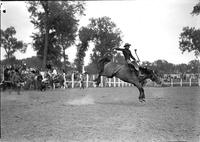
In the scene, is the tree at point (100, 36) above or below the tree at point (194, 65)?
above

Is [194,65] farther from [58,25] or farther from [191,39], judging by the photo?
[58,25]

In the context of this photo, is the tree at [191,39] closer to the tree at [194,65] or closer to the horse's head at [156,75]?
the tree at [194,65]

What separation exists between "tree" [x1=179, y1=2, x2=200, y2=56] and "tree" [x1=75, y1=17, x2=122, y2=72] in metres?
1.16

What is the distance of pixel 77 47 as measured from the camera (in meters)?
5.23

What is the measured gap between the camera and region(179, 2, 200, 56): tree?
3.22 m

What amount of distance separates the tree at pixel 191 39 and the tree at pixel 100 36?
45.7 inches

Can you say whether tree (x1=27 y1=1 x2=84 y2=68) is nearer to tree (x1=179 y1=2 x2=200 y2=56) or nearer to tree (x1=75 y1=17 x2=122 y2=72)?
tree (x1=75 y1=17 x2=122 y2=72)

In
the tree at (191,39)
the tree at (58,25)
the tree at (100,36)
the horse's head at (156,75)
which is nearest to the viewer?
the tree at (191,39)

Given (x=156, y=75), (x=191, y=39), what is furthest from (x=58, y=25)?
(x=191, y=39)

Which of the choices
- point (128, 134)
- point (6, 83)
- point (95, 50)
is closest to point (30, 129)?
point (128, 134)

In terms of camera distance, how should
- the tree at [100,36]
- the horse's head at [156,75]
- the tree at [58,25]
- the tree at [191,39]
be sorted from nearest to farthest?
1. the tree at [191,39]
2. the tree at [100,36]
3. the horse's head at [156,75]
4. the tree at [58,25]

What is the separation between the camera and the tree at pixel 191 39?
3.22 m

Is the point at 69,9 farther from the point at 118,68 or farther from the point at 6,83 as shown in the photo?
the point at 6,83

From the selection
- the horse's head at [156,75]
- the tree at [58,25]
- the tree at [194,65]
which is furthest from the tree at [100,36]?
the tree at [58,25]
